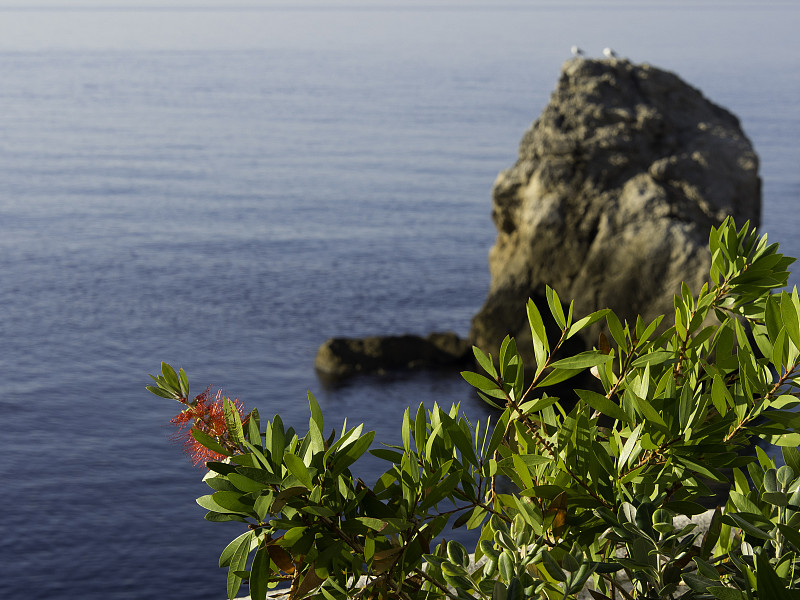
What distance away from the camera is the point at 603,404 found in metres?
2.24

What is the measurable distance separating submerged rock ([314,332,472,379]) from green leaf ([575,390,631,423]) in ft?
46.9

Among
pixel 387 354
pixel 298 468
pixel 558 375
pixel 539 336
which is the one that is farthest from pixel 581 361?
pixel 387 354

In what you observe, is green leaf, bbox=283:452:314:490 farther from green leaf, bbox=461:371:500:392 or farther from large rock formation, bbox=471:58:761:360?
large rock formation, bbox=471:58:761:360

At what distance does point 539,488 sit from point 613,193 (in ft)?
44.9

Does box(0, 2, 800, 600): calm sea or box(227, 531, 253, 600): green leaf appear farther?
box(0, 2, 800, 600): calm sea

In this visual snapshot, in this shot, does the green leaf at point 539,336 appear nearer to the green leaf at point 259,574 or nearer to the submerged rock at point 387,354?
the green leaf at point 259,574

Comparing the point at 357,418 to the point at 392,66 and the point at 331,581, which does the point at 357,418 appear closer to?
the point at 331,581

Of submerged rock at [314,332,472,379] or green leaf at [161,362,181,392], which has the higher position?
green leaf at [161,362,181,392]

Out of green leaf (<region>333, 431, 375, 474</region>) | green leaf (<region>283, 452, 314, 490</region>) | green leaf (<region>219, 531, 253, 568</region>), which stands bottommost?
green leaf (<region>219, 531, 253, 568</region>)

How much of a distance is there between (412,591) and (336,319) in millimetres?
18378

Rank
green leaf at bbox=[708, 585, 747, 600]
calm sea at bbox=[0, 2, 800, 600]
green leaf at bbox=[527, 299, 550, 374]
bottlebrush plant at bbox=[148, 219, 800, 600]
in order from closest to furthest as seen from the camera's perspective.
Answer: green leaf at bbox=[708, 585, 747, 600] → bottlebrush plant at bbox=[148, 219, 800, 600] → green leaf at bbox=[527, 299, 550, 374] → calm sea at bbox=[0, 2, 800, 600]

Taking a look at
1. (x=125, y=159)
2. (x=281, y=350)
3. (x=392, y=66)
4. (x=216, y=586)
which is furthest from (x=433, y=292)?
(x=392, y=66)

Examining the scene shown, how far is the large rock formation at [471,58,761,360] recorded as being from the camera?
15000 mm

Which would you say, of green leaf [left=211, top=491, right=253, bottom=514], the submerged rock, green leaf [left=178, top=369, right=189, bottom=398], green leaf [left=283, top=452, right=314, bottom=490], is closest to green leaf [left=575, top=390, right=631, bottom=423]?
green leaf [left=283, top=452, right=314, bottom=490]
